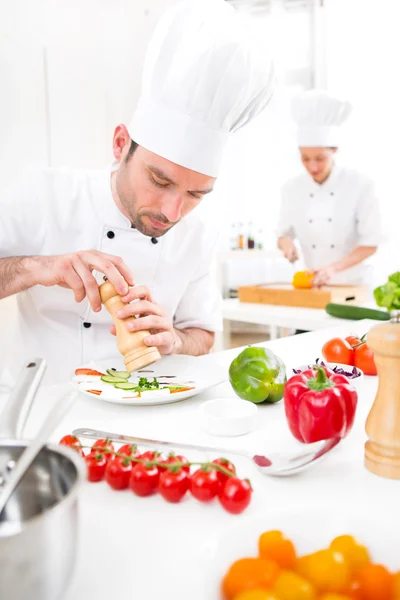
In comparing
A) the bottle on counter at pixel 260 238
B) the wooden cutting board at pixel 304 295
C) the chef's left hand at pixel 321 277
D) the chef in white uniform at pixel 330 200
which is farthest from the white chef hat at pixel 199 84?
the bottle on counter at pixel 260 238

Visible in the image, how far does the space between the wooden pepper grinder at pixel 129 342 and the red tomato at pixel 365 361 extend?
0.55m

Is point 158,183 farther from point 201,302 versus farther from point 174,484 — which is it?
point 174,484

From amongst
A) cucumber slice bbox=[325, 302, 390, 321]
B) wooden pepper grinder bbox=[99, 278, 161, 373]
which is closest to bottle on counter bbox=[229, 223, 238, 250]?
cucumber slice bbox=[325, 302, 390, 321]

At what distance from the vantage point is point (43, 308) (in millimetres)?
1858

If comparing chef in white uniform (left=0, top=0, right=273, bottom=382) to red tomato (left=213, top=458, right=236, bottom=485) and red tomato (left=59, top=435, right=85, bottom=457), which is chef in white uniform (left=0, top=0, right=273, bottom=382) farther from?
red tomato (left=213, top=458, right=236, bottom=485)

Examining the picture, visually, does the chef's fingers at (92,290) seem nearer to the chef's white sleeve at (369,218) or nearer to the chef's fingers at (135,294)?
the chef's fingers at (135,294)

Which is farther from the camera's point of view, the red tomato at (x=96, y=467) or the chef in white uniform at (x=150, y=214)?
the chef in white uniform at (x=150, y=214)

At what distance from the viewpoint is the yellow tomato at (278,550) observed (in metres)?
0.74

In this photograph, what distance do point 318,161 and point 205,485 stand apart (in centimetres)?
335

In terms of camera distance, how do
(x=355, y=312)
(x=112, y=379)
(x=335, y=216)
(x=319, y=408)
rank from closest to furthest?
(x=319, y=408), (x=112, y=379), (x=355, y=312), (x=335, y=216)

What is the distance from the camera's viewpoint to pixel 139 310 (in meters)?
1.36

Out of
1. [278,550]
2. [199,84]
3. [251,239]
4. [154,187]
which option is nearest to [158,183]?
[154,187]

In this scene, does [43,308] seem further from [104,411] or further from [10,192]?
[104,411]

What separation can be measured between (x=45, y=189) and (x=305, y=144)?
2.46 m
